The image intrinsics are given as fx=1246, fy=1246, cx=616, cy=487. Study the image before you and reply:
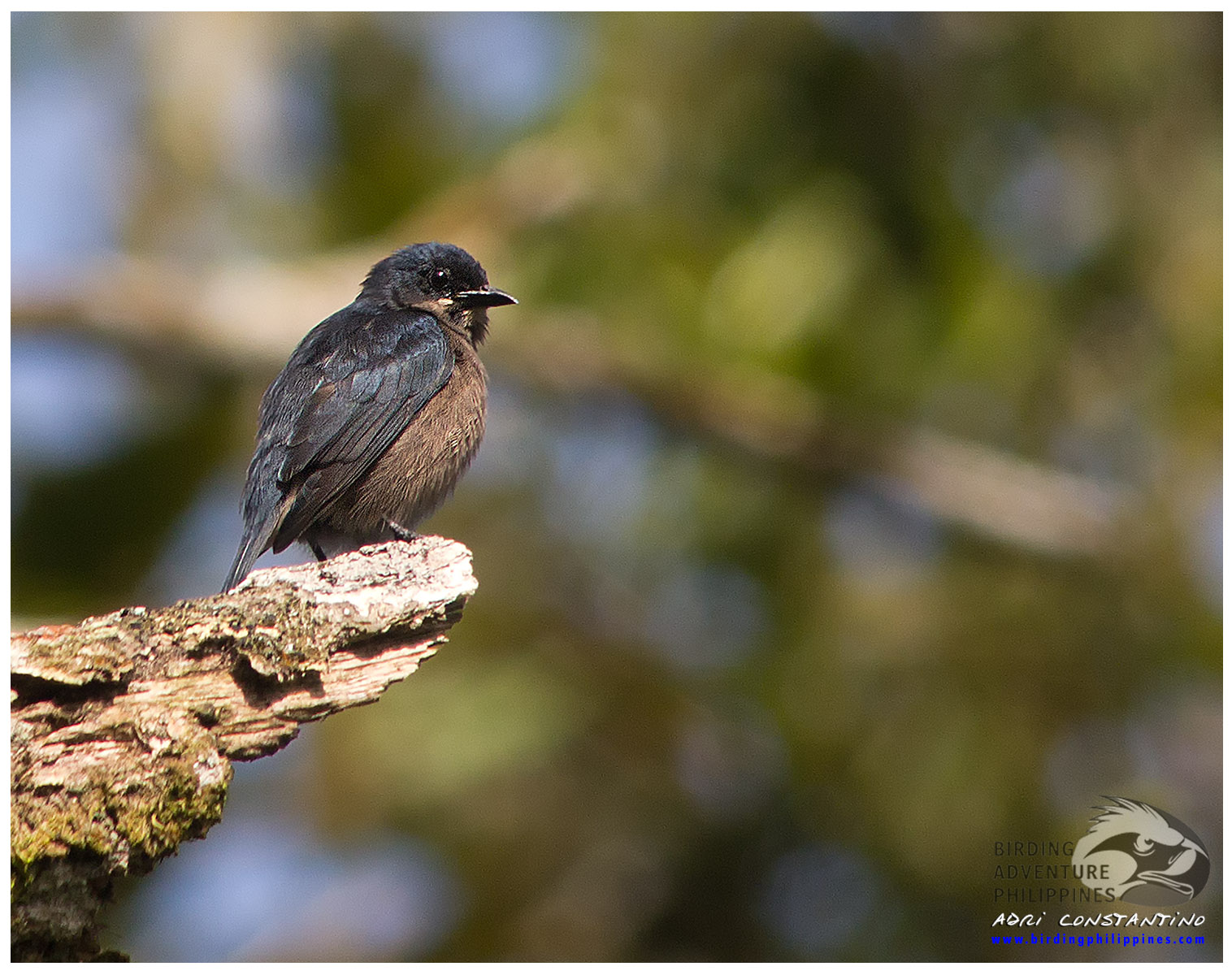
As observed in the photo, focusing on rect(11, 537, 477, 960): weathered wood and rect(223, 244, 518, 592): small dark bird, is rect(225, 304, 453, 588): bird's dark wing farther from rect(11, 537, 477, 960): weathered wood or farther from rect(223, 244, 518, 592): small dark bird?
rect(11, 537, 477, 960): weathered wood

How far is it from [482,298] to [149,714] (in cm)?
344

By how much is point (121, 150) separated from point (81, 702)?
1086 cm

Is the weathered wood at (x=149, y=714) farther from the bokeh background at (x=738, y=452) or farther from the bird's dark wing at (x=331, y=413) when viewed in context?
the bokeh background at (x=738, y=452)

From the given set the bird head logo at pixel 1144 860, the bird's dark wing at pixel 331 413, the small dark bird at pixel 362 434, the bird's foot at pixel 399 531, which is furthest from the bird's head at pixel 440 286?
the bird head logo at pixel 1144 860

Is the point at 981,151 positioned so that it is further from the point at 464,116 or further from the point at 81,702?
the point at 81,702

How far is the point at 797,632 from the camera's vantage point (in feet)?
→ 40.5

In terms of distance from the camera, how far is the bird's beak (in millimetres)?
6848

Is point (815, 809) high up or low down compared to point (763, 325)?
down

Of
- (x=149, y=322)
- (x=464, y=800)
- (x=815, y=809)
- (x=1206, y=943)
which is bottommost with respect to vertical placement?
(x=1206, y=943)

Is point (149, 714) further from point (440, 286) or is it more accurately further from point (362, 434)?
point (440, 286)

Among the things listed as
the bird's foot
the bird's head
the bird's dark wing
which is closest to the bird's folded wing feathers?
the bird's dark wing

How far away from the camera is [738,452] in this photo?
11.3m

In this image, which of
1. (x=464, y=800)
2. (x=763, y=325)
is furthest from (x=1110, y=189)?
(x=464, y=800)

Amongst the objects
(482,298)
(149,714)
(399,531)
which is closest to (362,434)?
(399,531)
